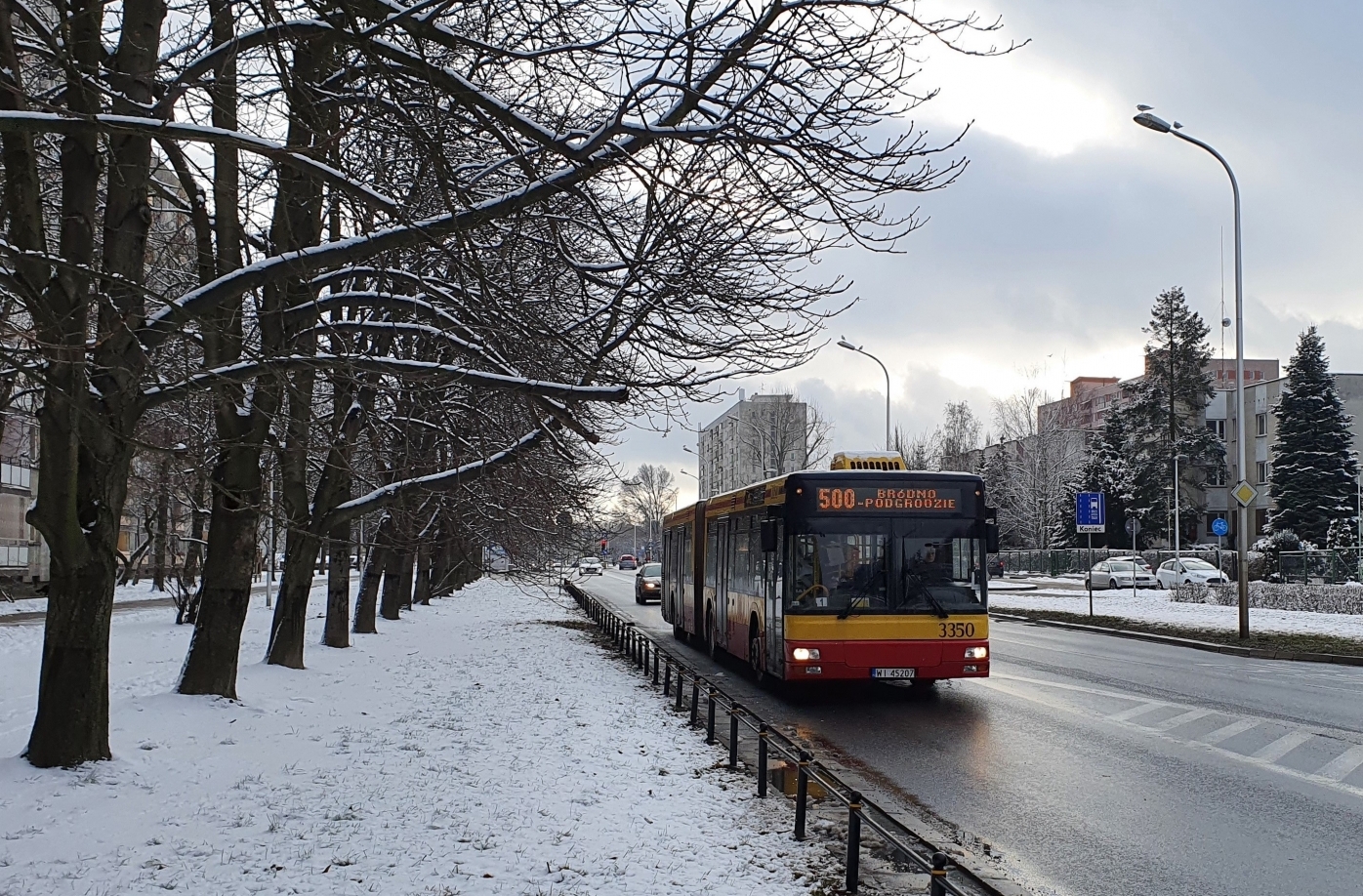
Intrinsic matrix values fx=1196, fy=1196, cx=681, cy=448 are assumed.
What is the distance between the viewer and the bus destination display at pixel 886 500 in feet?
49.3

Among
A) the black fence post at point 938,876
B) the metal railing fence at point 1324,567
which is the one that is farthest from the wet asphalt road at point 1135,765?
the metal railing fence at point 1324,567

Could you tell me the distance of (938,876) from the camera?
17.9 feet

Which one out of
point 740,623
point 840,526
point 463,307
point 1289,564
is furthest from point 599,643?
point 1289,564

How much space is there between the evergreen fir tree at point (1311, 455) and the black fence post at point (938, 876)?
63642 mm

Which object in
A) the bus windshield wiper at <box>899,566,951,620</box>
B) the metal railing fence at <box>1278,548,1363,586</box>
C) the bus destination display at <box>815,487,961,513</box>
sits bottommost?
the metal railing fence at <box>1278,548,1363,586</box>

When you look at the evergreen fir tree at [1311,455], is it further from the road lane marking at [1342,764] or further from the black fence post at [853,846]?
the black fence post at [853,846]

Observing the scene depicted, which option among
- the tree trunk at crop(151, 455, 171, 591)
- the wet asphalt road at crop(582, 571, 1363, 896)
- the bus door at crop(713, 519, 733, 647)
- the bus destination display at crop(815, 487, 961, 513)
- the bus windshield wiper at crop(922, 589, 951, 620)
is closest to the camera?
the wet asphalt road at crop(582, 571, 1363, 896)

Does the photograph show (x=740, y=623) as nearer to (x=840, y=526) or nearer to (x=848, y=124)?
(x=840, y=526)

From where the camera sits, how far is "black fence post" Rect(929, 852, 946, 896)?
17.9 ft

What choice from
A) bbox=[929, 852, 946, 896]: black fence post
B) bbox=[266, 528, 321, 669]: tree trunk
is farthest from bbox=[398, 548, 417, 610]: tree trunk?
bbox=[929, 852, 946, 896]: black fence post

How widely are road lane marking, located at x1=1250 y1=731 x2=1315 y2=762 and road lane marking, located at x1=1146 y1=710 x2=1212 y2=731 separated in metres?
1.12

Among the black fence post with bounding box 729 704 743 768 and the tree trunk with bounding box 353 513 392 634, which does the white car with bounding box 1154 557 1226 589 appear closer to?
the tree trunk with bounding box 353 513 392 634

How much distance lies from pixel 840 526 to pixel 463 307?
677 cm

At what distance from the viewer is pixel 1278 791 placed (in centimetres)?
931
